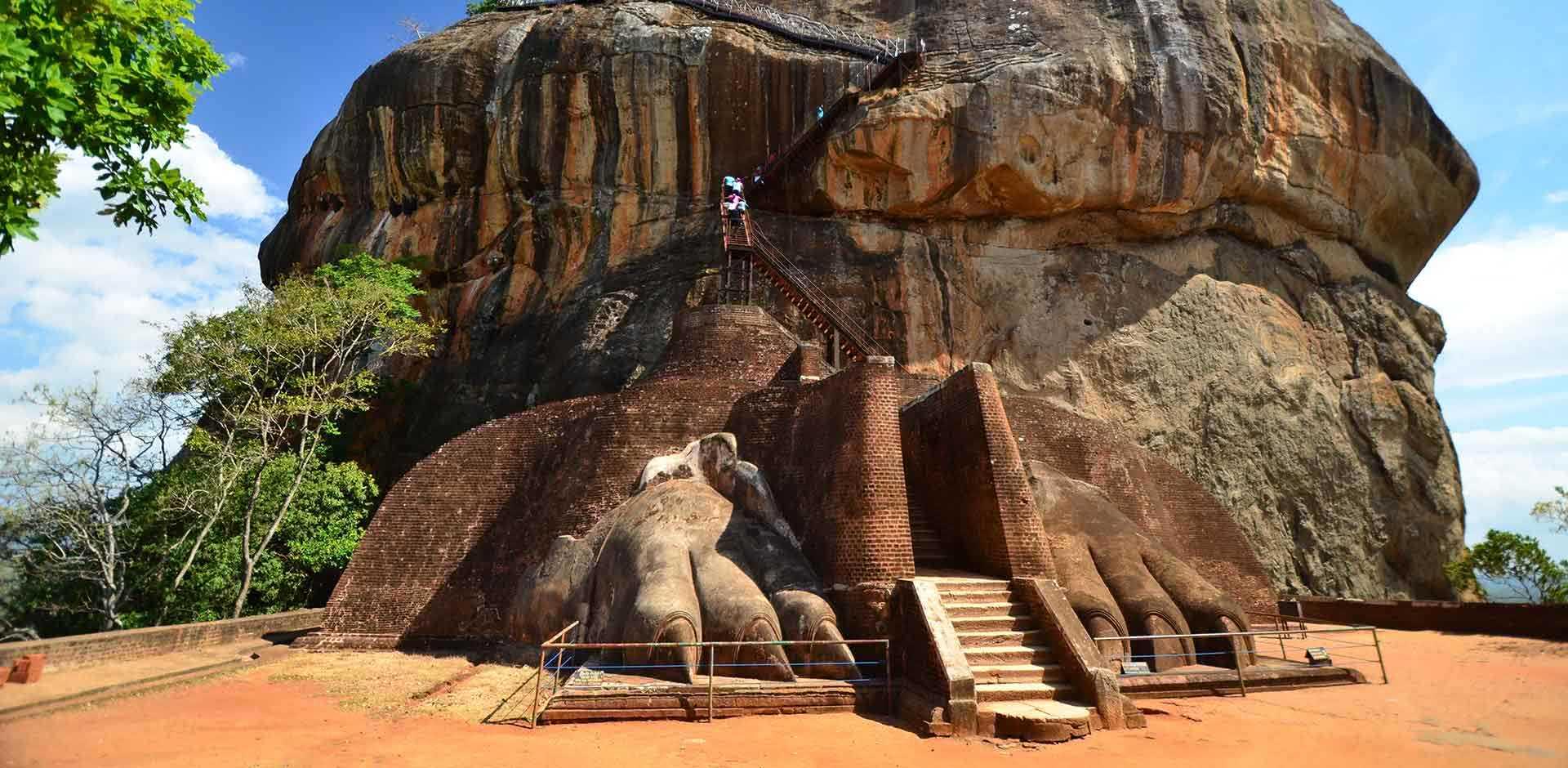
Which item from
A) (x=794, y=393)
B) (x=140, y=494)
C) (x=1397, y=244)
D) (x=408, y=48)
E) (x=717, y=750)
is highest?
(x=408, y=48)

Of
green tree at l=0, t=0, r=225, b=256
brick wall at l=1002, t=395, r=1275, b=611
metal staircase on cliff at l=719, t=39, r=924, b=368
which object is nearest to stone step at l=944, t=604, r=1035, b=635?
→ brick wall at l=1002, t=395, r=1275, b=611

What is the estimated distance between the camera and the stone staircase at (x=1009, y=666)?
6.96 meters

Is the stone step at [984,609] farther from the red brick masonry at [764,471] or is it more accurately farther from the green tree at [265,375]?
the green tree at [265,375]

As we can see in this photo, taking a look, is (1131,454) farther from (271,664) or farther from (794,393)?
(271,664)

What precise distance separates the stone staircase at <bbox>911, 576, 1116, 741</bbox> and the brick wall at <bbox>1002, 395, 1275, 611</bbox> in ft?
15.3

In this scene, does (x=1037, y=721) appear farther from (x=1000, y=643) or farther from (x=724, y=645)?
(x=724, y=645)

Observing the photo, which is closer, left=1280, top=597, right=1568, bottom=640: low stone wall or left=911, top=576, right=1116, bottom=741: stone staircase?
left=911, top=576, right=1116, bottom=741: stone staircase

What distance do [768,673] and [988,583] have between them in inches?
103

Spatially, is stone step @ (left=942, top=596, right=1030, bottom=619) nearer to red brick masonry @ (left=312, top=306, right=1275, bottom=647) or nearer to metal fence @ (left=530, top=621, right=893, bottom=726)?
red brick masonry @ (left=312, top=306, right=1275, bottom=647)

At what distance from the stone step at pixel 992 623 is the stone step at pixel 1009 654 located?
9.7 inches

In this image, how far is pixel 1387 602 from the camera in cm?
1786

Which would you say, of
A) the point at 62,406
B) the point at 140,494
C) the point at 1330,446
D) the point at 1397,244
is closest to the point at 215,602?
the point at 140,494

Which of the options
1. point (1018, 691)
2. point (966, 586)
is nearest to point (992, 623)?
point (966, 586)

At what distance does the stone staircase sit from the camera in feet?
22.9
